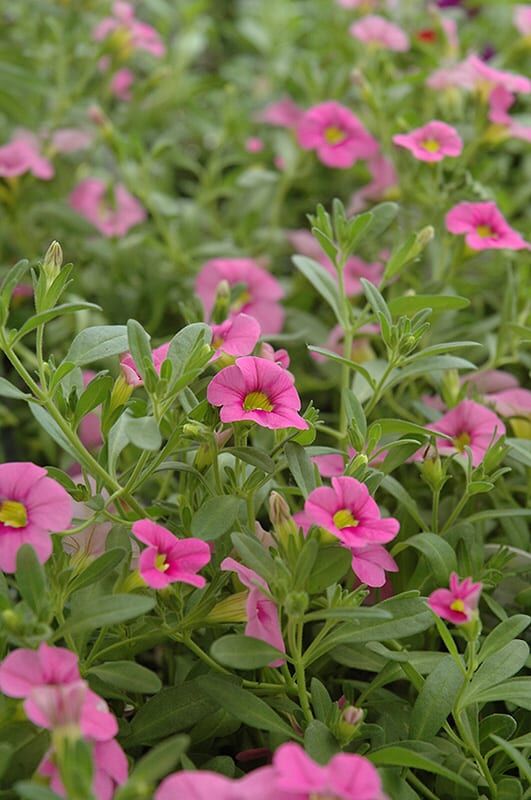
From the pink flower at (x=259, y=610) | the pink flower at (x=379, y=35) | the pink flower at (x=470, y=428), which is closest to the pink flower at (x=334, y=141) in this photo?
the pink flower at (x=379, y=35)

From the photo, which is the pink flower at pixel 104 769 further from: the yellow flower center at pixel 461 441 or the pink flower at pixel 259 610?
the yellow flower center at pixel 461 441

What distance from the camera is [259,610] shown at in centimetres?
83

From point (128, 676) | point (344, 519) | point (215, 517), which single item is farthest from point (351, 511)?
point (128, 676)

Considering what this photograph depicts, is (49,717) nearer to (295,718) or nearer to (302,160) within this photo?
(295,718)

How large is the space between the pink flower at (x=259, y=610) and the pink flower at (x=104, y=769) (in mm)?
139

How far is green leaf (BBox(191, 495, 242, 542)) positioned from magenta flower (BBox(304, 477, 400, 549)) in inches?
3.0

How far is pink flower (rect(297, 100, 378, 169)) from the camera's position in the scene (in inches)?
59.6

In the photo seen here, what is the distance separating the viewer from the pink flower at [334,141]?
1.51 m

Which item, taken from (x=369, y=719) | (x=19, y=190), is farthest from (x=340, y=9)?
(x=369, y=719)

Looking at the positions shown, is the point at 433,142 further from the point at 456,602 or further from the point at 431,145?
the point at 456,602

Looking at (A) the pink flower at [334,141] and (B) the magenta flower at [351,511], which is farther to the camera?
(A) the pink flower at [334,141]

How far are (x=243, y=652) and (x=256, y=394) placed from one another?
22cm

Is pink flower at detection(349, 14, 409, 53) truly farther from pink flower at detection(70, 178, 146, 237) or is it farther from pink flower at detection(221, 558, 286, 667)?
pink flower at detection(221, 558, 286, 667)

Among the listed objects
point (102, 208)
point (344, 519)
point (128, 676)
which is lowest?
point (102, 208)
